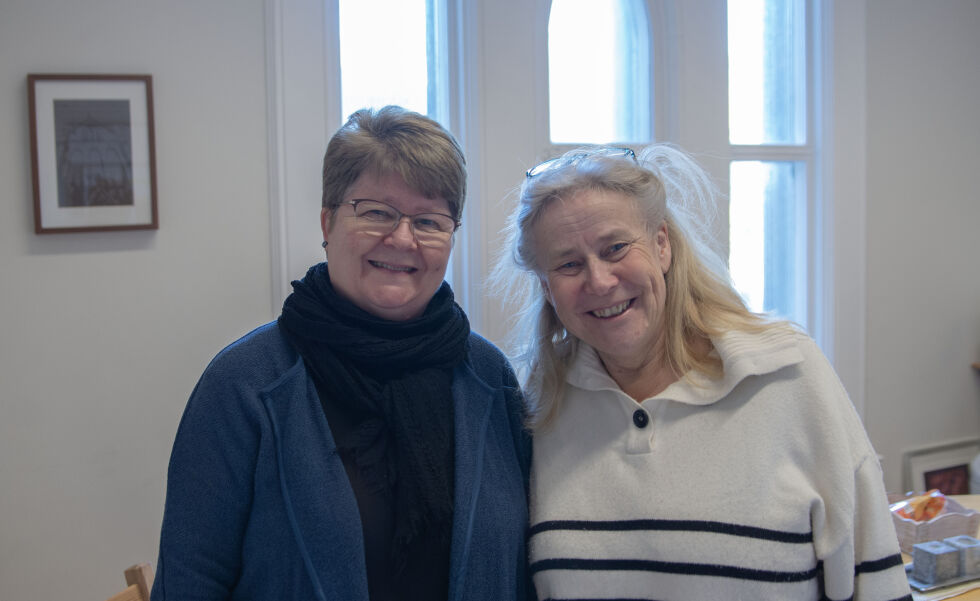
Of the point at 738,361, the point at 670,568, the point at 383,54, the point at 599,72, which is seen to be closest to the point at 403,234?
the point at 738,361

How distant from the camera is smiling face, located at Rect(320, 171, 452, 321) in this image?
122 centimetres

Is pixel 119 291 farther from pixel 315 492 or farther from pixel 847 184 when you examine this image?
pixel 847 184

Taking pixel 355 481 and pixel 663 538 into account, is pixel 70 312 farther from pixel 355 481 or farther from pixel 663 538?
pixel 663 538

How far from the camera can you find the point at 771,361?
1231 mm

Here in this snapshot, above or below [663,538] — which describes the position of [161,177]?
above

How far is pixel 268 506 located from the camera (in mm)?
1124

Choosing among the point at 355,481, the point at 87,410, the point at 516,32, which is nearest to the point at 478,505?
the point at 355,481

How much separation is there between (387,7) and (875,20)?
2114mm

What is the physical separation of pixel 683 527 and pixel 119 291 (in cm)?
172

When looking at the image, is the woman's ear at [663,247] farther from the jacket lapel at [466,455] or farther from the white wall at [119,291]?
the white wall at [119,291]

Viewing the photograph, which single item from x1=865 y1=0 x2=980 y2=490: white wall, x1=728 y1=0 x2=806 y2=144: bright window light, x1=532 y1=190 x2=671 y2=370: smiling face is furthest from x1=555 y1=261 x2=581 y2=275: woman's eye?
x1=865 y1=0 x2=980 y2=490: white wall

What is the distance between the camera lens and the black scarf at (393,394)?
1174mm

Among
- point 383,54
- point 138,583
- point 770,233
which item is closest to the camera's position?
point 138,583

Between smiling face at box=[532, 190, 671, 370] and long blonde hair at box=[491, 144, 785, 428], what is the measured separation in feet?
Result: 0.10
